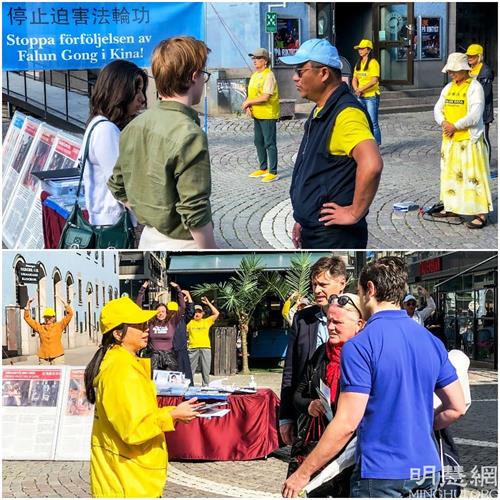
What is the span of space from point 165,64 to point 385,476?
190 centimetres

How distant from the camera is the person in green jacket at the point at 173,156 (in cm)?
399

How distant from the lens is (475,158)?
9000 millimetres

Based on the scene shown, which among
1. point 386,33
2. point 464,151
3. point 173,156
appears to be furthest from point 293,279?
point 386,33

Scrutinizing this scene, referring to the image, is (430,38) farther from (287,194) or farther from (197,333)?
(197,333)

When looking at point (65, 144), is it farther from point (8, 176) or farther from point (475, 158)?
point (475, 158)

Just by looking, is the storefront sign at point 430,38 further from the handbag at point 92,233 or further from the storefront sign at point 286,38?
the handbag at point 92,233

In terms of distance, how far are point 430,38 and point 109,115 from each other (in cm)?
1660

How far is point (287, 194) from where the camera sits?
10.2 metres

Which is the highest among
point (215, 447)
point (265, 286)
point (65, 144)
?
point (65, 144)

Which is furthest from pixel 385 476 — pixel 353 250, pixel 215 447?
pixel 215 447

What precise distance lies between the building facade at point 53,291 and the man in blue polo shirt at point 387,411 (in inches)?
128

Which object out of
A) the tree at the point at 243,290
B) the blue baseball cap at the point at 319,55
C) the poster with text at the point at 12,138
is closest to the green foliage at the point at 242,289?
the tree at the point at 243,290

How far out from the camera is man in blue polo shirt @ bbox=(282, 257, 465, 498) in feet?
11.4

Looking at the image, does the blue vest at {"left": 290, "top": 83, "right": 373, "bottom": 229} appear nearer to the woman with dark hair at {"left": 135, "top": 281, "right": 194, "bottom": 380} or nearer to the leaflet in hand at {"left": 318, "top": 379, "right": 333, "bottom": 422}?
the leaflet in hand at {"left": 318, "top": 379, "right": 333, "bottom": 422}
